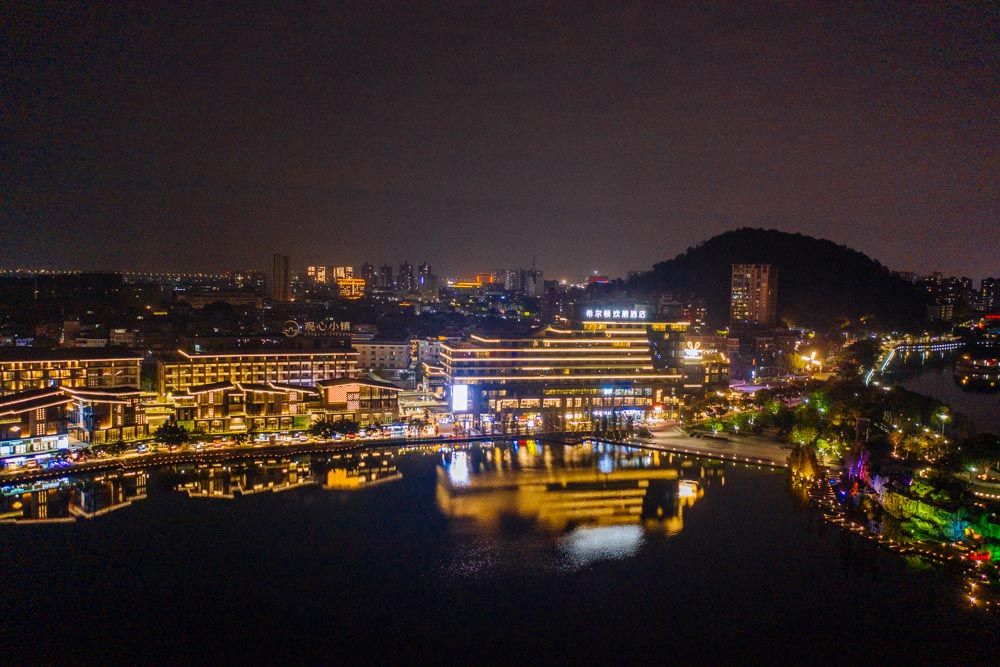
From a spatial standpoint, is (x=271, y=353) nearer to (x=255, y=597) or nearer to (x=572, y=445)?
(x=572, y=445)

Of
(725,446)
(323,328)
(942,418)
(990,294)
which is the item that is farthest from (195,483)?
Answer: (990,294)

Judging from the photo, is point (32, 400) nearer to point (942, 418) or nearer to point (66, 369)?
point (66, 369)

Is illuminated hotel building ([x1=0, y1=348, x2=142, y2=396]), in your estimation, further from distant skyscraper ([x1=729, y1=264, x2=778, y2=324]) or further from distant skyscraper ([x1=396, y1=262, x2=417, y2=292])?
distant skyscraper ([x1=396, y1=262, x2=417, y2=292])

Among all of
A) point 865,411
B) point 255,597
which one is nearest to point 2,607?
point 255,597

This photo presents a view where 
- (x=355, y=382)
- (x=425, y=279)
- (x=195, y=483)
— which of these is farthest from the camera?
(x=425, y=279)

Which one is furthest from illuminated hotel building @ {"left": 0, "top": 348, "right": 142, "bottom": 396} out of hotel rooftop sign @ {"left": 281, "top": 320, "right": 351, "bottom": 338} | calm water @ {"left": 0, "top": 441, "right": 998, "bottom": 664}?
hotel rooftop sign @ {"left": 281, "top": 320, "right": 351, "bottom": 338}
